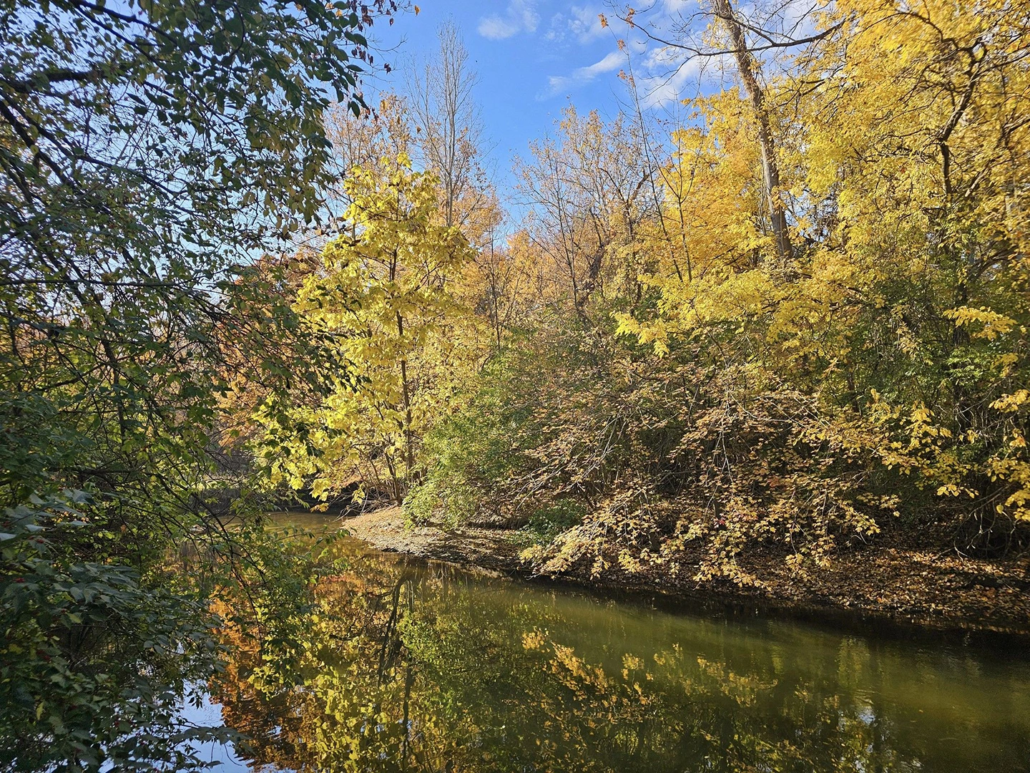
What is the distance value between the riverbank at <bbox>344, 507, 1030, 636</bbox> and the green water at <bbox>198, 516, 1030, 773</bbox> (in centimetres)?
79

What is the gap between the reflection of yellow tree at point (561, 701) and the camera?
459cm

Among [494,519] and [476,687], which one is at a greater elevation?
[494,519]

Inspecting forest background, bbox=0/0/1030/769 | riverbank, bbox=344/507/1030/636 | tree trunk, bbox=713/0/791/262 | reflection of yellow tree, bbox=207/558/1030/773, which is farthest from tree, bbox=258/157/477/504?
tree trunk, bbox=713/0/791/262

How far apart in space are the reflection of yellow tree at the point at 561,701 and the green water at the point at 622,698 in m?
0.02

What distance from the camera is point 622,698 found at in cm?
562

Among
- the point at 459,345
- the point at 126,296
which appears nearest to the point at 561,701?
the point at 126,296

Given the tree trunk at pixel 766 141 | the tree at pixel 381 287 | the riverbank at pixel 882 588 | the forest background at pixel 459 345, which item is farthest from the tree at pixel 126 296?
the tree trunk at pixel 766 141

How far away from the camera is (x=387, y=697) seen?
5.70 meters

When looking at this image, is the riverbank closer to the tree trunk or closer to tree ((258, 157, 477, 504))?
tree ((258, 157, 477, 504))

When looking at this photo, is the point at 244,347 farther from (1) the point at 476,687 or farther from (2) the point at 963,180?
(2) the point at 963,180

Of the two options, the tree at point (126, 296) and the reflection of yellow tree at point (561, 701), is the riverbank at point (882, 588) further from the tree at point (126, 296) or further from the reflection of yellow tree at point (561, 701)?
the tree at point (126, 296)

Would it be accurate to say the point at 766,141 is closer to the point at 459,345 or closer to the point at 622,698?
the point at 459,345

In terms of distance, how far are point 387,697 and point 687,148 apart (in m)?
9.67

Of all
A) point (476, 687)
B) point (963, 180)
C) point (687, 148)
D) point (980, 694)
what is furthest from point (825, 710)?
point (687, 148)
